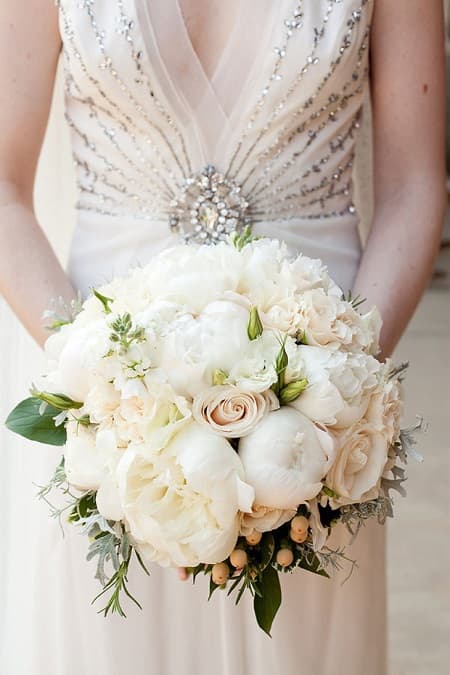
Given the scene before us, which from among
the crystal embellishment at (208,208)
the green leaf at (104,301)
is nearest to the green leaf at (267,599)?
the green leaf at (104,301)

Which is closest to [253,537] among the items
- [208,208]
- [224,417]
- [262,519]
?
[262,519]

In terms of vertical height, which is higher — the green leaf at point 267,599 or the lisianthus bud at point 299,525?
the lisianthus bud at point 299,525

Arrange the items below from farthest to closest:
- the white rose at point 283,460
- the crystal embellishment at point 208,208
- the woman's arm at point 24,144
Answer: the crystal embellishment at point 208,208 → the woman's arm at point 24,144 → the white rose at point 283,460

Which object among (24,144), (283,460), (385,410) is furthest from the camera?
(24,144)

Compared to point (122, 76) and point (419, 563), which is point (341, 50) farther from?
point (419, 563)

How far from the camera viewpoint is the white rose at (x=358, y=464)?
43.2 inches

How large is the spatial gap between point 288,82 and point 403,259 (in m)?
0.30

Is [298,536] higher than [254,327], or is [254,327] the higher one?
[254,327]

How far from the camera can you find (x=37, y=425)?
4.00 feet

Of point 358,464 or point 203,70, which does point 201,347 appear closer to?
point 358,464

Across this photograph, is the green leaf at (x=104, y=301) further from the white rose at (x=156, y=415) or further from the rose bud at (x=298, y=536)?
the rose bud at (x=298, y=536)

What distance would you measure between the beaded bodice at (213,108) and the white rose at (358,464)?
578mm

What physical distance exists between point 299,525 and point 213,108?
28.7 inches

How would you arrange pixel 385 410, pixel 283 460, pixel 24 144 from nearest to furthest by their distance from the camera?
pixel 283 460 → pixel 385 410 → pixel 24 144
